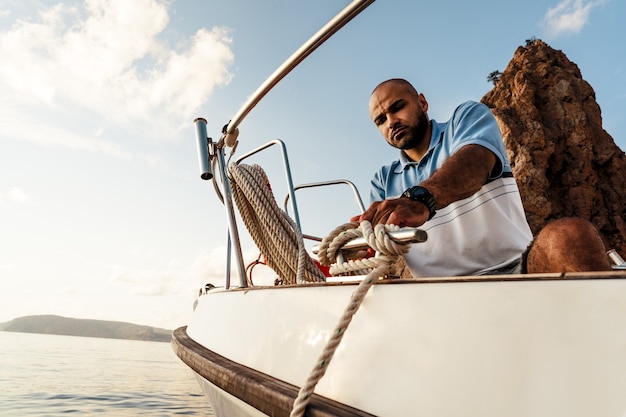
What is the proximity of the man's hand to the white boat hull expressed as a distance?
148mm

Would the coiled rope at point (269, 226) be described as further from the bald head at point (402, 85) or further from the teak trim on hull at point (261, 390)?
the bald head at point (402, 85)

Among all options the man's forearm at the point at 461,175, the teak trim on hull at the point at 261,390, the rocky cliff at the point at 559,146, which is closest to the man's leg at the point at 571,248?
the man's forearm at the point at 461,175

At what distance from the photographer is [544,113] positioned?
2494 centimetres

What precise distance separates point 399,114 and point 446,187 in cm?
87

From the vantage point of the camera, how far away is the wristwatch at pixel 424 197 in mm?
1000

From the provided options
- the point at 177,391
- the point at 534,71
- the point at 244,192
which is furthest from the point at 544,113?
the point at 244,192

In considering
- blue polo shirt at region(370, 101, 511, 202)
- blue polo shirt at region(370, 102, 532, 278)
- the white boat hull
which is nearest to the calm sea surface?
blue polo shirt at region(370, 101, 511, 202)

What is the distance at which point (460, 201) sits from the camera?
1.68 meters

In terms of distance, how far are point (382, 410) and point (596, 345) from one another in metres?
0.41

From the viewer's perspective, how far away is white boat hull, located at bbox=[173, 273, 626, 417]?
1.92 ft

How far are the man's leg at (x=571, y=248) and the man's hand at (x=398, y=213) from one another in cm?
52

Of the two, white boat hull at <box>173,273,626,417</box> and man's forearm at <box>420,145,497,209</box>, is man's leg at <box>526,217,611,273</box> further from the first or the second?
white boat hull at <box>173,273,626,417</box>

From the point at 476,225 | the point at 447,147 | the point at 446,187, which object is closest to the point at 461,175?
the point at 446,187

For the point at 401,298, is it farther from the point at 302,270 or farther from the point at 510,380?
the point at 302,270
